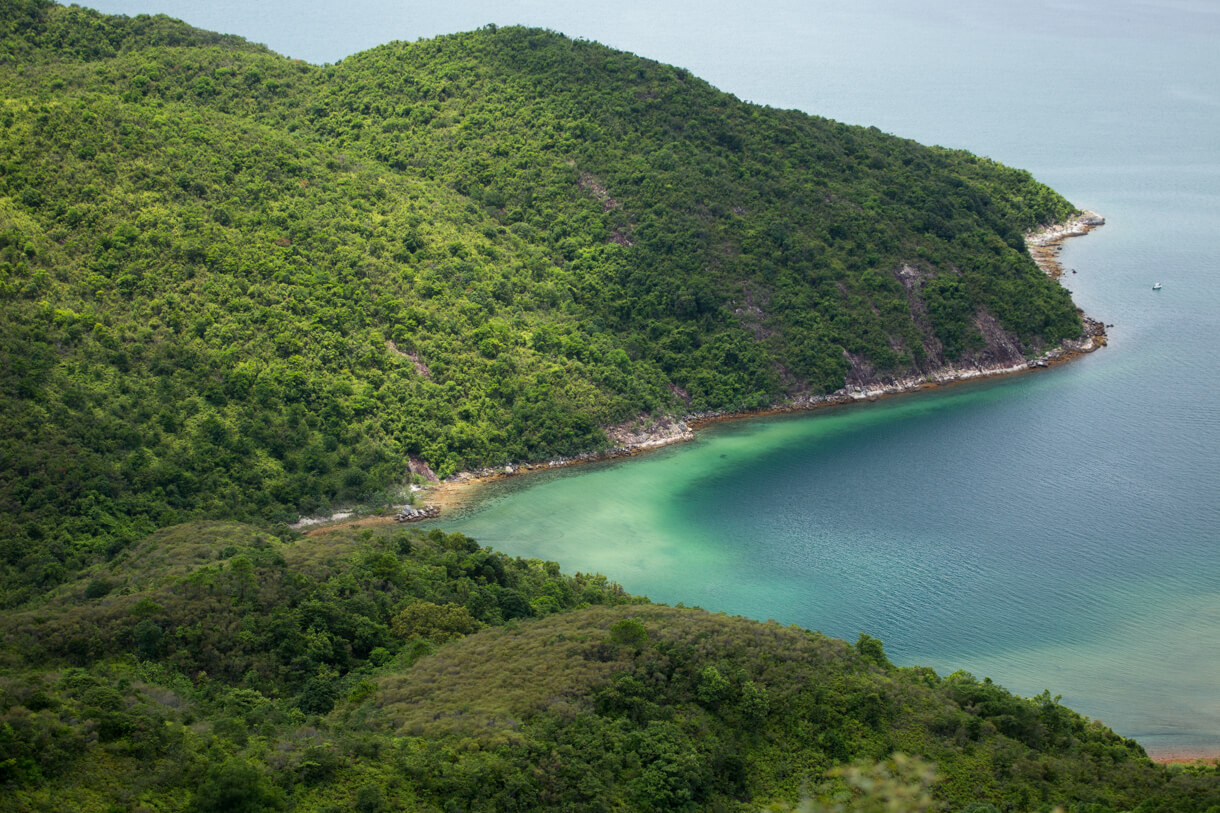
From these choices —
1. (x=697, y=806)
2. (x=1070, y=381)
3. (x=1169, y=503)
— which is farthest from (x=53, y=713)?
(x=1070, y=381)

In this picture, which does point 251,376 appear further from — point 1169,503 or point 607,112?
point 1169,503

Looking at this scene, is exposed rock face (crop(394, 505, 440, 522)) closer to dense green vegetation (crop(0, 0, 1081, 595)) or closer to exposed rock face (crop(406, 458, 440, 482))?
dense green vegetation (crop(0, 0, 1081, 595))

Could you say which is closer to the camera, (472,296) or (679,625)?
(679,625)

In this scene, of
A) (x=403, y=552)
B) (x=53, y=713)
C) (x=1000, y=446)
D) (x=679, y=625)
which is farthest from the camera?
(x=1000, y=446)

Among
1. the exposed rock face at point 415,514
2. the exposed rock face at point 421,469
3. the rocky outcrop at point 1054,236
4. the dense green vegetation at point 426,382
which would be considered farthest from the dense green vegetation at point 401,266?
the rocky outcrop at point 1054,236

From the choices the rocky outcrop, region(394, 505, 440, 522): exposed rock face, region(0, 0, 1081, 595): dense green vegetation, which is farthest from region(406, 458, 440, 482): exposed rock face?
the rocky outcrop

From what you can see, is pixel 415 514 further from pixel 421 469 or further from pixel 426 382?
pixel 426 382

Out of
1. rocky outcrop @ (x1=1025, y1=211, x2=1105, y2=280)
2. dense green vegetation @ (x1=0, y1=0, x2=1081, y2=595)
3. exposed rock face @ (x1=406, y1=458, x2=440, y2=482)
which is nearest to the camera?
dense green vegetation @ (x1=0, y1=0, x2=1081, y2=595)
